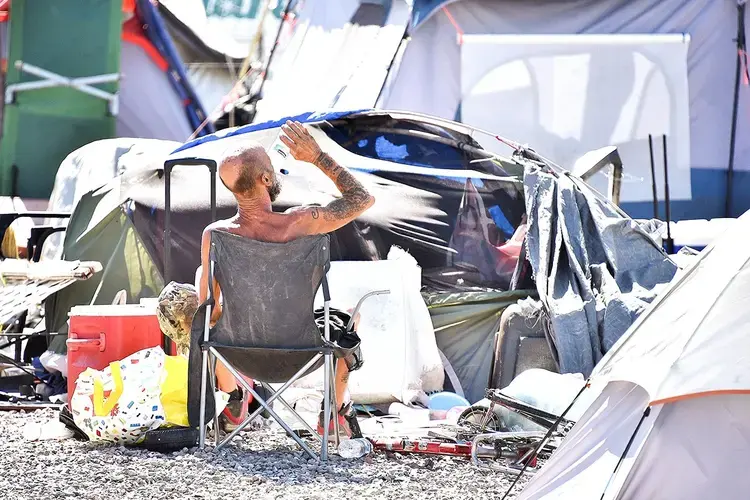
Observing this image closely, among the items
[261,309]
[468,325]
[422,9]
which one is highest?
[422,9]

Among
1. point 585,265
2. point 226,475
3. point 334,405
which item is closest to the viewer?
point 226,475

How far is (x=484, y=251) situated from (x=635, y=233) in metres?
0.78

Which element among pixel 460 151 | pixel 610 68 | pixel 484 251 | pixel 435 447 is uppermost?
pixel 610 68

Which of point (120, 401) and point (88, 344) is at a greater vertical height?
point (88, 344)

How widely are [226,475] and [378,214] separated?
2.49 meters

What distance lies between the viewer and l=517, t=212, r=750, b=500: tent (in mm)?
3354

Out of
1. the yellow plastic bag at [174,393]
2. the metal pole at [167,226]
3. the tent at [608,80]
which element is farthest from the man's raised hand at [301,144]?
the tent at [608,80]

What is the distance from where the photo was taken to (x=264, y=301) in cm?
455

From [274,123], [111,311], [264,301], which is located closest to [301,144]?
[264,301]

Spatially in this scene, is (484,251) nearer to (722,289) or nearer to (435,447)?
(435,447)

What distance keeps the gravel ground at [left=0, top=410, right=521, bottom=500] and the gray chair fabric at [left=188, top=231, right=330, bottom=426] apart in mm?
328

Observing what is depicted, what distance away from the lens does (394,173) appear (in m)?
6.71

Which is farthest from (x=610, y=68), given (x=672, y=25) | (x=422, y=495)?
(x=422, y=495)

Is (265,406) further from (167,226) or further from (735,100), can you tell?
(735,100)
